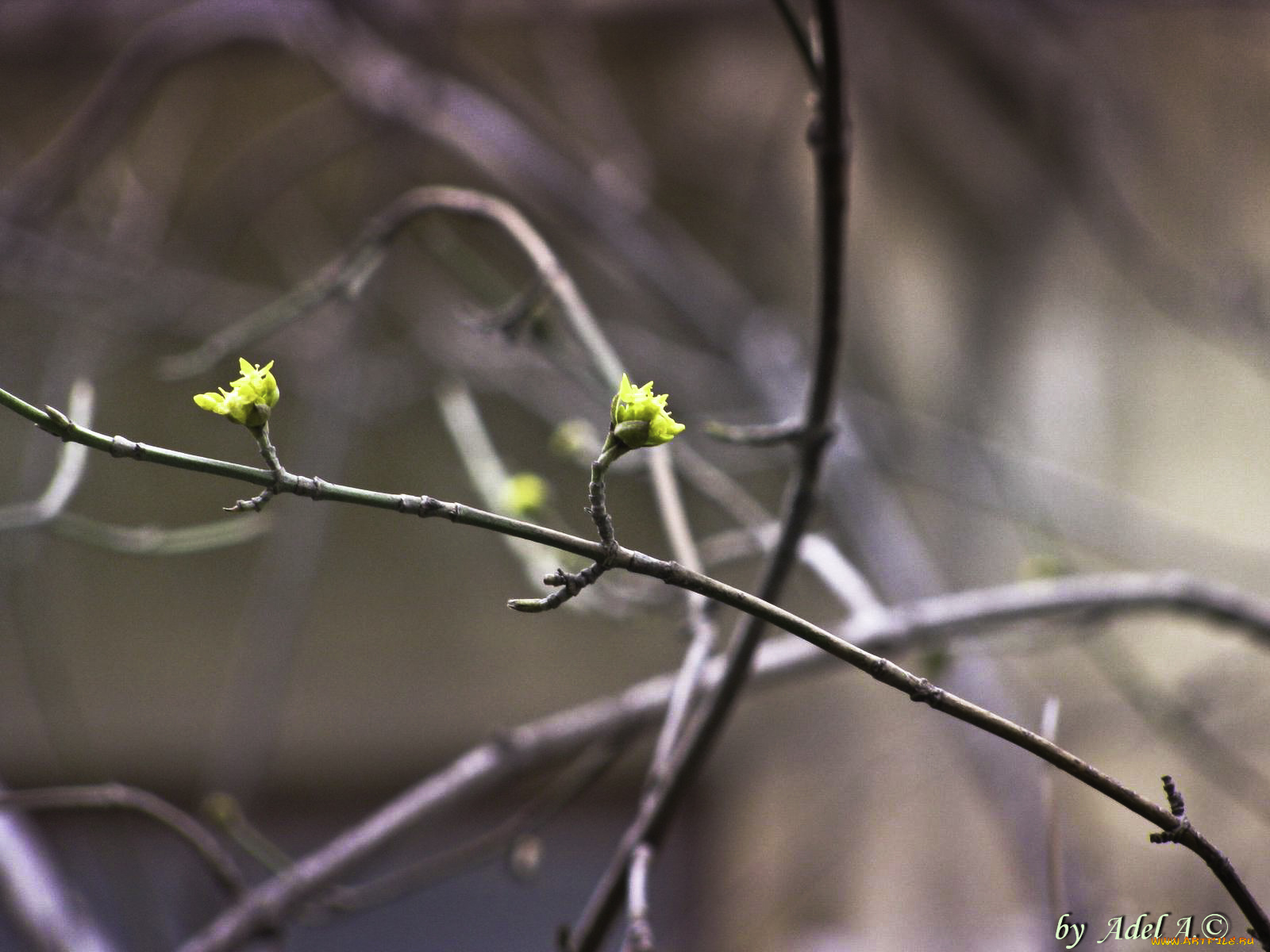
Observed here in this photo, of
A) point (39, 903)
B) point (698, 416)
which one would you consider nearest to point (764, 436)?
point (39, 903)

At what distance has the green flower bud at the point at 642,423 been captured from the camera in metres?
0.21

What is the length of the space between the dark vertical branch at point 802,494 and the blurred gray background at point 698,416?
2.08 ft

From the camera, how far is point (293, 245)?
4.13ft

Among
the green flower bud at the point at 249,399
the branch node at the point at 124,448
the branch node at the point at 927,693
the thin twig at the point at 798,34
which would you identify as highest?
the thin twig at the point at 798,34

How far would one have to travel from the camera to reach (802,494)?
0.38m

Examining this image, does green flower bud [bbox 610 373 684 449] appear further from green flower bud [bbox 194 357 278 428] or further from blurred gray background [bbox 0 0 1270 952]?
blurred gray background [bbox 0 0 1270 952]

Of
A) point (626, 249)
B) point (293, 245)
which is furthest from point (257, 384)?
point (293, 245)

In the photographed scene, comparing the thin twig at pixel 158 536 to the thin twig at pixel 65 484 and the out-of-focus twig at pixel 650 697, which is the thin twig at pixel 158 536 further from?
the out-of-focus twig at pixel 650 697

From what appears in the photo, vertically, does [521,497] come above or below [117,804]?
above

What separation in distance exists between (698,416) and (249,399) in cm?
85

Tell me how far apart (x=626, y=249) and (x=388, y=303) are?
0.43 m

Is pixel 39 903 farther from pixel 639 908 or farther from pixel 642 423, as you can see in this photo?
pixel 642 423

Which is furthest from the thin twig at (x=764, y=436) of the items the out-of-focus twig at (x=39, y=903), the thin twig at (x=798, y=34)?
the out-of-focus twig at (x=39, y=903)

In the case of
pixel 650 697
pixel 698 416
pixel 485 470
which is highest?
pixel 698 416
